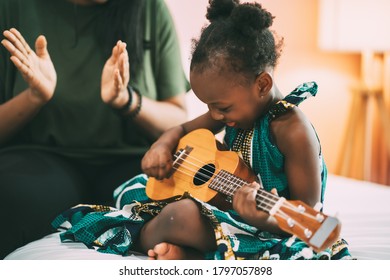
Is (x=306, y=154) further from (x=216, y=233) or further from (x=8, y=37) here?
(x=8, y=37)

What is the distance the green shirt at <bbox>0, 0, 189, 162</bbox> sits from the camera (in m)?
1.18

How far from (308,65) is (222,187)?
30.7 inches

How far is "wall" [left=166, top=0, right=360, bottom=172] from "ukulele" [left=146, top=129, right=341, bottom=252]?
9.5 inches

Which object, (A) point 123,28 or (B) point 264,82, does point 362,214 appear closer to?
(B) point 264,82

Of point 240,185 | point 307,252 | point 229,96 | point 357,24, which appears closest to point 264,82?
point 229,96

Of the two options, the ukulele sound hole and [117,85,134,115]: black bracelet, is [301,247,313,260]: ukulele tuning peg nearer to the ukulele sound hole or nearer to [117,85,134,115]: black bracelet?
the ukulele sound hole

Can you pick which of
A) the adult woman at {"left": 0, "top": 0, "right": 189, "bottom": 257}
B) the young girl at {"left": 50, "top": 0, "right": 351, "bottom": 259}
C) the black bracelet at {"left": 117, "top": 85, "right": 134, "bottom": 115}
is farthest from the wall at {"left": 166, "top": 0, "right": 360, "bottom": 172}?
the young girl at {"left": 50, "top": 0, "right": 351, "bottom": 259}

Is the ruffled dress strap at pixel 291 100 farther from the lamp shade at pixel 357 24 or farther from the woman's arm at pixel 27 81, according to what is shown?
the lamp shade at pixel 357 24

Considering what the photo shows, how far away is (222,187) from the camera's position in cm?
91

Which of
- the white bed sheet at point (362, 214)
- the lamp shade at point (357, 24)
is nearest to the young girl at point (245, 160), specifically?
the white bed sheet at point (362, 214)

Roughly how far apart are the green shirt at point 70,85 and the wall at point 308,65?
0.14m

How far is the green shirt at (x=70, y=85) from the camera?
1.18m

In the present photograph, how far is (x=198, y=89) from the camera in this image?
95 cm
